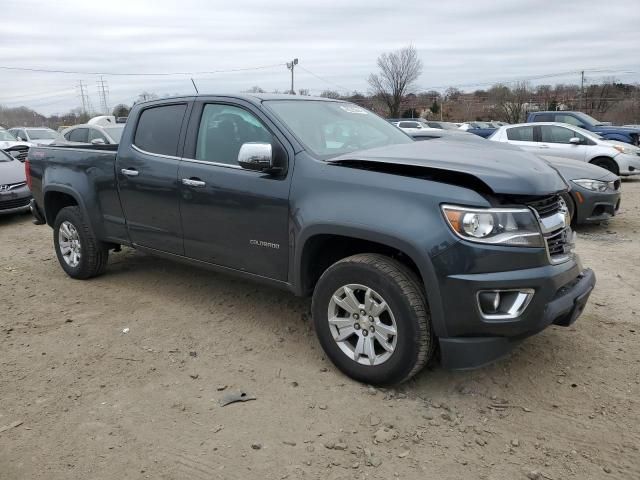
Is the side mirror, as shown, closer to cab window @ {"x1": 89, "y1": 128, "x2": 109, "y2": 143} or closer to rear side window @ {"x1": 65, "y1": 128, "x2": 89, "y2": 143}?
cab window @ {"x1": 89, "y1": 128, "x2": 109, "y2": 143}

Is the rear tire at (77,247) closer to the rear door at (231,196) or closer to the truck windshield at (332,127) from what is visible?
the rear door at (231,196)

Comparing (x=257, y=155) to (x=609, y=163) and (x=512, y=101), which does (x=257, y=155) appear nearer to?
(x=609, y=163)

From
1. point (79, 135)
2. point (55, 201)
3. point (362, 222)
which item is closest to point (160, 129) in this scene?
point (55, 201)

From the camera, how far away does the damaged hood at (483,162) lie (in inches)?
116

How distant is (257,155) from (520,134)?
10.6m

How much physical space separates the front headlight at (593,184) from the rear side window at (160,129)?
211 inches

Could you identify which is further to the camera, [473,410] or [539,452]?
[473,410]

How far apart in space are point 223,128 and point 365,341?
6.54ft

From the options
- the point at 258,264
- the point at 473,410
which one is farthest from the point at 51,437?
the point at 473,410

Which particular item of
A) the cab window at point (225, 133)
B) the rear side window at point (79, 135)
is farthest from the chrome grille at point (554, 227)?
the rear side window at point (79, 135)

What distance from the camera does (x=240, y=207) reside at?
385 centimetres

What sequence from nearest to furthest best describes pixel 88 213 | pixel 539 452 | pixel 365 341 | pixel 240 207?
pixel 539 452, pixel 365 341, pixel 240 207, pixel 88 213

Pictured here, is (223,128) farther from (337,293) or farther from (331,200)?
(337,293)

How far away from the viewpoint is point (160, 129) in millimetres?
4613
